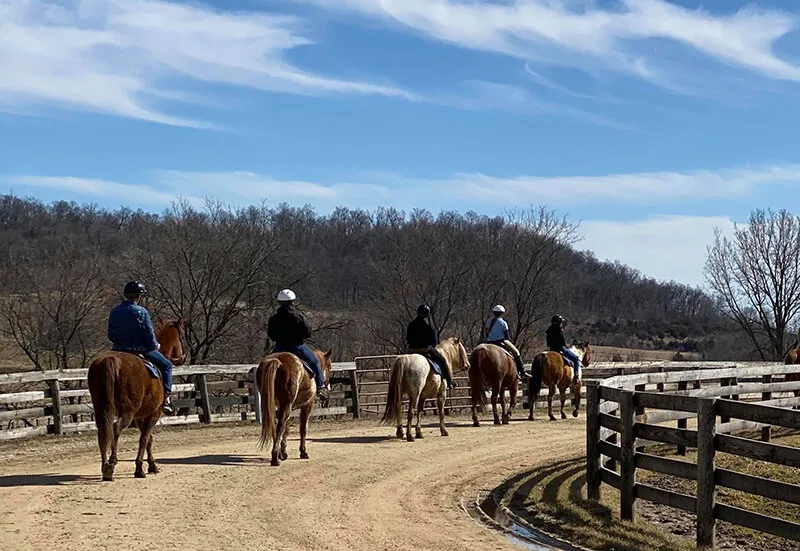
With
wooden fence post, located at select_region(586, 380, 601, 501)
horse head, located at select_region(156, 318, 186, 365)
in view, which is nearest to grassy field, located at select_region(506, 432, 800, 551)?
wooden fence post, located at select_region(586, 380, 601, 501)

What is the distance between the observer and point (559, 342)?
21.6 meters

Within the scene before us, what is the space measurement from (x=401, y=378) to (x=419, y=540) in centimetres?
771

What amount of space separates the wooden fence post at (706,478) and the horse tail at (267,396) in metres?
6.12

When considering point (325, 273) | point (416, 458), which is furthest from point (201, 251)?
point (416, 458)

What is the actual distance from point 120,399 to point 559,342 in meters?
13.6

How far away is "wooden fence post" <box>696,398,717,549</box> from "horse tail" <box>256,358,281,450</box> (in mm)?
6124

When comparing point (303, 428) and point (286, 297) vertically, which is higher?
point (286, 297)

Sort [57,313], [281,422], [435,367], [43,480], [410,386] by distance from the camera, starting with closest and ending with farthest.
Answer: [43,480]
[281,422]
[410,386]
[435,367]
[57,313]

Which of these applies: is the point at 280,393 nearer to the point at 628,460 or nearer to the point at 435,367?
the point at 435,367

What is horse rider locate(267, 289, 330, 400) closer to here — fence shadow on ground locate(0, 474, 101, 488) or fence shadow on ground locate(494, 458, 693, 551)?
fence shadow on ground locate(0, 474, 101, 488)

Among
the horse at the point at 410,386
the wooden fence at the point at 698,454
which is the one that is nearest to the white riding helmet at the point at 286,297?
the horse at the point at 410,386

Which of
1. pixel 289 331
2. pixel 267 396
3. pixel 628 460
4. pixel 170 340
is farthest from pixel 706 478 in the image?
pixel 170 340

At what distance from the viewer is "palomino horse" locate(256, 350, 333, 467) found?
1221 cm

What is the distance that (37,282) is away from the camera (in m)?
40.4
